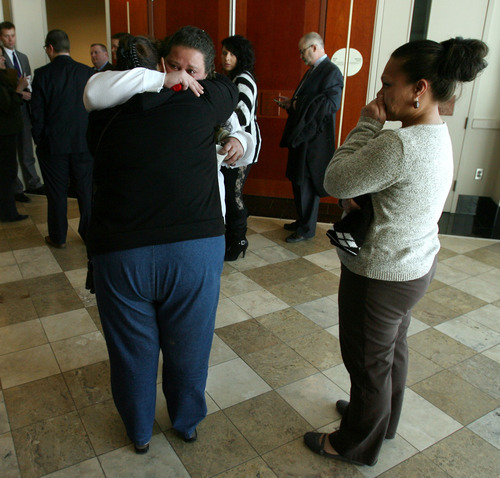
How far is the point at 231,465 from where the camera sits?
186cm

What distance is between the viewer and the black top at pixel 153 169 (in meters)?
1.40

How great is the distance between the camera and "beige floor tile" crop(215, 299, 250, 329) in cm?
292

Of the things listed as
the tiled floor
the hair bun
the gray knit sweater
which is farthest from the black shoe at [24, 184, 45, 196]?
the hair bun

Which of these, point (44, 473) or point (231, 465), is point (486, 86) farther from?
point (44, 473)

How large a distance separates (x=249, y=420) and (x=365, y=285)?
0.92 m

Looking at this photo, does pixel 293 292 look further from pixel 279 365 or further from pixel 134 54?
pixel 134 54

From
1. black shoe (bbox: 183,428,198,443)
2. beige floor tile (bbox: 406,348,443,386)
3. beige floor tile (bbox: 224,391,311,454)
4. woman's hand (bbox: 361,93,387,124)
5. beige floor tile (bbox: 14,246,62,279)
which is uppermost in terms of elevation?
woman's hand (bbox: 361,93,387,124)

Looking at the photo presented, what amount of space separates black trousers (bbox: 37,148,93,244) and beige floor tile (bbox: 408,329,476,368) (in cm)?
278

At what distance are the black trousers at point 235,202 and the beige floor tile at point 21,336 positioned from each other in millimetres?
1550

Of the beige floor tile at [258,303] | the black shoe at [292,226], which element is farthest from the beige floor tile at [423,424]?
the black shoe at [292,226]

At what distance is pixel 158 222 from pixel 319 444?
1.13 m

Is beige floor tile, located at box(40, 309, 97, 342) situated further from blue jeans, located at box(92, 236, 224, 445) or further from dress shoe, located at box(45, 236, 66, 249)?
dress shoe, located at box(45, 236, 66, 249)

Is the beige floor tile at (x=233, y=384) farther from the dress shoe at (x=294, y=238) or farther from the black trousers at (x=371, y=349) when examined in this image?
the dress shoe at (x=294, y=238)

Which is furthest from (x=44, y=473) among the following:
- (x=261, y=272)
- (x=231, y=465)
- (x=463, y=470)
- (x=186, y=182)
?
(x=261, y=272)
